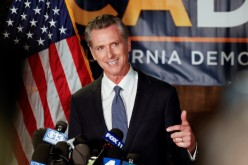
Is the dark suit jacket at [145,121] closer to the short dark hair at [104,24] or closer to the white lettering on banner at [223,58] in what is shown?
the short dark hair at [104,24]

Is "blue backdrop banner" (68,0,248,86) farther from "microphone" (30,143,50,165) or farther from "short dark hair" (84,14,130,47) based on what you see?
"microphone" (30,143,50,165)

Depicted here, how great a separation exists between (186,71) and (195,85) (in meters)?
0.14

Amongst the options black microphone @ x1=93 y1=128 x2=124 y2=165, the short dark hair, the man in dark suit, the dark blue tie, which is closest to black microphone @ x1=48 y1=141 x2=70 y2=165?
black microphone @ x1=93 y1=128 x2=124 y2=165

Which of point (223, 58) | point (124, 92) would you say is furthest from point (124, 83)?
point (223, 58)

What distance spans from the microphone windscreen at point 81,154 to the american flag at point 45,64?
2.06 meters

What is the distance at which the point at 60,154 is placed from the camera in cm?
144

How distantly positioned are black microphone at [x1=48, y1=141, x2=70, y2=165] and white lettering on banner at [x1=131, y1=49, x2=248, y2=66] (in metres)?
2.13

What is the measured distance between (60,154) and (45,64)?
217 cm

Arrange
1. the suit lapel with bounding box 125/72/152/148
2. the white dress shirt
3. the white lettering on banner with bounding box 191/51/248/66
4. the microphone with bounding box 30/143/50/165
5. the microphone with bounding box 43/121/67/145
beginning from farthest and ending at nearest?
1. the white lettering on banner with bounding box 191/51/248/66
2. the white dress shirt
3. the suit lapel with bounding box 125/72/152/148
4. the microphone with bounding box 43/121/67/145
5. the microphone with bounding box 30/143/50/165


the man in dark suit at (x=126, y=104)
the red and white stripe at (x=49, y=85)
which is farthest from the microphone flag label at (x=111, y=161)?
the red and white stripe at (x=49, y=85)

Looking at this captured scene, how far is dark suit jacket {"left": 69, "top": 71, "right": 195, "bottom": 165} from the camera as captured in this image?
2.01 m

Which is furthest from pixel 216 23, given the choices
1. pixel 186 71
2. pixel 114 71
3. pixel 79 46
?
pixel 114 71

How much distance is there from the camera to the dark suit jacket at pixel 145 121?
201 centimetres

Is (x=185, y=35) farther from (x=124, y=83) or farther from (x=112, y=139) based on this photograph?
(x=112, y=139)
